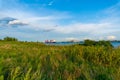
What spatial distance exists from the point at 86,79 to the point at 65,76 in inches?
28.5

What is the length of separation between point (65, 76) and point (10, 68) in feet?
6.30

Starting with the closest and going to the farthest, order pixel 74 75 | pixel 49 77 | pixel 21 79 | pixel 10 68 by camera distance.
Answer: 1. pixel 21 79
2. pixel 10 68
3. pixel 49 77
4. pixel 74 75

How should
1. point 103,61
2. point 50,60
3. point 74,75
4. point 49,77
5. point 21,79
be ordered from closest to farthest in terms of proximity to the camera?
point 21,79 → point 49,77 → point 74,75 → point 50,60 → point 103,61

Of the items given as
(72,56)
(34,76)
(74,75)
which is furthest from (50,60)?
(34,76)

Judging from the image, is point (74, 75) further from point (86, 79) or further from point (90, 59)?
point (90, 59)

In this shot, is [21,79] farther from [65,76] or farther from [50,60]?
[50,60]

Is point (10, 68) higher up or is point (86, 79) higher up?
point (10, 68)

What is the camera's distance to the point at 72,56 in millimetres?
12414

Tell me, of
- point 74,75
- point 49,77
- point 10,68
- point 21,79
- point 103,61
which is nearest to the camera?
point 21,79

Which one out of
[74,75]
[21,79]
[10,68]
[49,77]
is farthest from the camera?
[74,75]

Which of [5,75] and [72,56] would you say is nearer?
[5,75]

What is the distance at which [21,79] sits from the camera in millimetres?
5992

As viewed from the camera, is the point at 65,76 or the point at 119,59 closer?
the point at 65,76

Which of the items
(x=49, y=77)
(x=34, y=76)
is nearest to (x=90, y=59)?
(x=49, y=77)
